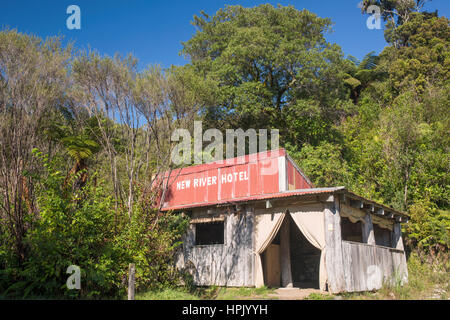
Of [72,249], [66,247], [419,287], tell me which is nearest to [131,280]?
[72,249]

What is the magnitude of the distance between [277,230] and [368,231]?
3.62m

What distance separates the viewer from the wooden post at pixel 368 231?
43.9 ft

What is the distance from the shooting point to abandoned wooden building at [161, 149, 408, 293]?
1168 cm

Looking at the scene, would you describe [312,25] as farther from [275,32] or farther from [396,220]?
[396,220]

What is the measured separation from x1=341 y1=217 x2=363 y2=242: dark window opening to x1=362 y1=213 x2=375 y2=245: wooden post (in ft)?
13.8

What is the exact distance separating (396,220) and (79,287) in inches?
547

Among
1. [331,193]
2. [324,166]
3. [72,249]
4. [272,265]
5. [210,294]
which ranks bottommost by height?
[210,294]

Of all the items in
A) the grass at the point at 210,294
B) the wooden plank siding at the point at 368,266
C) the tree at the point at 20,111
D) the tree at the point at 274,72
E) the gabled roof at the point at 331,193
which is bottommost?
the grass at the point at 210,294

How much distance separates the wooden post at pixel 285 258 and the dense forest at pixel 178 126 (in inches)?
167

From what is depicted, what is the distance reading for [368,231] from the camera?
13.6 metres

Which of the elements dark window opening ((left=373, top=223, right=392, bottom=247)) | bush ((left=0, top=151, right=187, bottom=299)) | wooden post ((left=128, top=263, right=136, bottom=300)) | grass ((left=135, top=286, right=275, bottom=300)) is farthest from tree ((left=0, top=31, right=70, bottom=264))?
dark window opening ((left=373, top=223, right=392, bottom=247))

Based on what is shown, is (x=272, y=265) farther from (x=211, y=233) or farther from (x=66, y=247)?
(x=66, y=247)

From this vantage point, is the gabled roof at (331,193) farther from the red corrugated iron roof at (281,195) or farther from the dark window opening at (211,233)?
the dark window opening at (211,233)

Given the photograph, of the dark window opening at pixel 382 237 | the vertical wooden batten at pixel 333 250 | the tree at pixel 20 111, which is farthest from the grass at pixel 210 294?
the dark window opening at pixel 382 237
